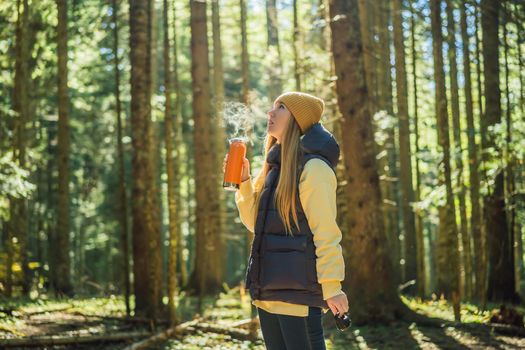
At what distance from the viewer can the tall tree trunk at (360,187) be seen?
425 inches

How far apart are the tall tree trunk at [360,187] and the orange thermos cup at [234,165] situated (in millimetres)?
6691

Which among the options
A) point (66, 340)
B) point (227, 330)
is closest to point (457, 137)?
point (227, 330)

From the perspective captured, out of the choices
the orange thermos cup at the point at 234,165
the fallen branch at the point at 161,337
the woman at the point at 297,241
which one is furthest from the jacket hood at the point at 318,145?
the fallen branch at the point at 161,337

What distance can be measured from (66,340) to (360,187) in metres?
4.80

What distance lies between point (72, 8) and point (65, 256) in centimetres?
628

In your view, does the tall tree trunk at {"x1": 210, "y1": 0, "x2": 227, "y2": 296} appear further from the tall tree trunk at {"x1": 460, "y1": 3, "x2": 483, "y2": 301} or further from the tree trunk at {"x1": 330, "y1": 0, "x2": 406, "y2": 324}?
the tree trunk at {"x1": 330, "y1": 0, "x2": 406, "y2": 324}

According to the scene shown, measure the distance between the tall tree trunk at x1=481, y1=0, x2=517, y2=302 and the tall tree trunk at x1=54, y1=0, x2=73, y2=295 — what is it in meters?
9.41

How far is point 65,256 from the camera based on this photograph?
17531mm

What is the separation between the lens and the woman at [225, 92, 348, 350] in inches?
155

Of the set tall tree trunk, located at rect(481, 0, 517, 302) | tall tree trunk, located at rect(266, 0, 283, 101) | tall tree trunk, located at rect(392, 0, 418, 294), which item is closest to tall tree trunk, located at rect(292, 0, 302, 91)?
tall tree trunk, located at rect(266, 0, 283, 101)

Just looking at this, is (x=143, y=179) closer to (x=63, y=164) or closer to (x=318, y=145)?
(x=63, y=164)

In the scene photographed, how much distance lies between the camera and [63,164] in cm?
1736

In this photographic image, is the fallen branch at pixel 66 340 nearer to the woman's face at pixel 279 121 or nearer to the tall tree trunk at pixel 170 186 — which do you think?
the tall tree trunk at pixel 170 186

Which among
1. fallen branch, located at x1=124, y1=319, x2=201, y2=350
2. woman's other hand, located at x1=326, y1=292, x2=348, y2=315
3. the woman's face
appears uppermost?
the woman's face
